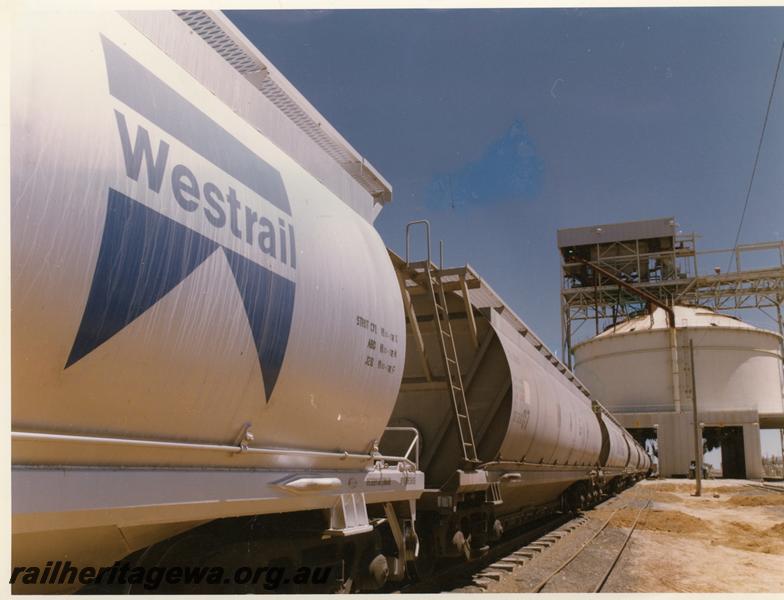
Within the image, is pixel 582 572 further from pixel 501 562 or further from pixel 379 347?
pixel 379 347

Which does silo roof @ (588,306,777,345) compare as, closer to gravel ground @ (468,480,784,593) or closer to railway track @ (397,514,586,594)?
gravel ground @ (468,480,784,593)

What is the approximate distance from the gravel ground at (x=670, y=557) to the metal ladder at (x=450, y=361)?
195 centimetres

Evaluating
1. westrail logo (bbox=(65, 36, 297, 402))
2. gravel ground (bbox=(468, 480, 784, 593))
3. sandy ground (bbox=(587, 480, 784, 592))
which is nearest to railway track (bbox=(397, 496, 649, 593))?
gravel ground (bbox=(468, 480, 784, 593))

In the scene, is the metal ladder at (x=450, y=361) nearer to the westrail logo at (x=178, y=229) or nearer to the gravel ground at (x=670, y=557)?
the gravel ground at (x=670, y=557)


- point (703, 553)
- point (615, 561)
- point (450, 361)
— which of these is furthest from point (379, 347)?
point (703, 553)

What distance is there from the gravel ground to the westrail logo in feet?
20.8

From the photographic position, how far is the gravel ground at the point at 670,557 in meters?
9.90

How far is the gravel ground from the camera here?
990 centimetres

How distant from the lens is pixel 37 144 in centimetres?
278

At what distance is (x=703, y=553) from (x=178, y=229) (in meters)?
13.0

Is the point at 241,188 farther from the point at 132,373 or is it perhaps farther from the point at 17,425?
the point at 17,425

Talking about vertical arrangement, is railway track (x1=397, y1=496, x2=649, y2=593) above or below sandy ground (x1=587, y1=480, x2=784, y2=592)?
above

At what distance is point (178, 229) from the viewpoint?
11.2 ft

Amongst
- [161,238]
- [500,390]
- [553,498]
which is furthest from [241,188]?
[553,498]
